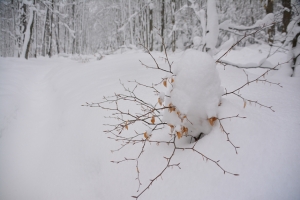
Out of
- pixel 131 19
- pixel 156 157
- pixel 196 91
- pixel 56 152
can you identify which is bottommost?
pixel 56 152

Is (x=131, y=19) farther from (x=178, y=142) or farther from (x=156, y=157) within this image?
(x=156, y=157)

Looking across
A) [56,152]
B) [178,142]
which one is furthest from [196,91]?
[56,152]

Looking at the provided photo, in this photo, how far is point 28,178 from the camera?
6.17 ft

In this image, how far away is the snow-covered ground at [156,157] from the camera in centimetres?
88

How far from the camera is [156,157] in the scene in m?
1.28

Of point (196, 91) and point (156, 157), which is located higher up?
point (196, 91)

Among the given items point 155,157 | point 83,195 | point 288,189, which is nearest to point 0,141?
point 83,195

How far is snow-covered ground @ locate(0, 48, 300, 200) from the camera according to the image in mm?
884

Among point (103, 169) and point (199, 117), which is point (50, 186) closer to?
point (103, 169)

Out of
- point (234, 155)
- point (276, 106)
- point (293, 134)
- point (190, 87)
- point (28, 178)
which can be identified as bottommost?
point (28, 178)

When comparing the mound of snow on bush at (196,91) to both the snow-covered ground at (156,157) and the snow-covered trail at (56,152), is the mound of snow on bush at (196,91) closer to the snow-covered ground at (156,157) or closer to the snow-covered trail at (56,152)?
the snow-covered ground at (156,157)

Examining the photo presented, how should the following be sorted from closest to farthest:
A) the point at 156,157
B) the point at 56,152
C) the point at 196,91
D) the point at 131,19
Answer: the point at 196,91, the point at 156,157, the point at 56,152, the point at 131,19

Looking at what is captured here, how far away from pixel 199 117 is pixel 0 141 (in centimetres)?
323

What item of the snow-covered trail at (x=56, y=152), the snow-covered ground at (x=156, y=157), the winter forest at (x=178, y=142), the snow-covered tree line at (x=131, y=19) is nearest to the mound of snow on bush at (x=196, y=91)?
the winter forest at (x=178, y=142)
